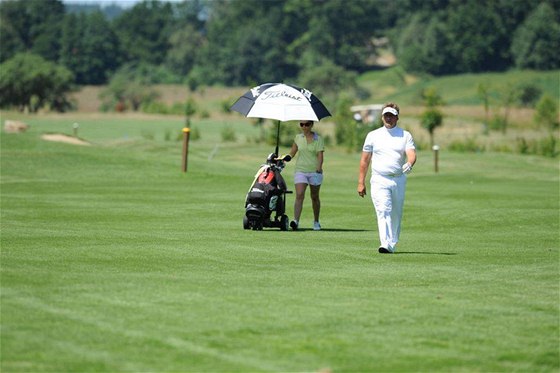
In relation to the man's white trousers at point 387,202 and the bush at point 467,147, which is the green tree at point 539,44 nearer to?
the bush at point 467,147

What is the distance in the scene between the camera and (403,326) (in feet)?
39.9

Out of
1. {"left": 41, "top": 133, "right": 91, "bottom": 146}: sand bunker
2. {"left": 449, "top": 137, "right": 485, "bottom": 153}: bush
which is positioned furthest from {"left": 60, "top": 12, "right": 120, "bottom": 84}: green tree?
{"left": 41, "top": 133, "right": 91, "bottom": 146}: sand bunker

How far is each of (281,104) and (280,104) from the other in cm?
2

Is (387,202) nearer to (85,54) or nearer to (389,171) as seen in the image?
(389,171)

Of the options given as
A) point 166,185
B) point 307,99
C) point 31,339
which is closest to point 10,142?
point 166,185

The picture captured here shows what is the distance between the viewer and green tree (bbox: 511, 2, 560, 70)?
16938cm

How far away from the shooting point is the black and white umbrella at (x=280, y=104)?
2280cm

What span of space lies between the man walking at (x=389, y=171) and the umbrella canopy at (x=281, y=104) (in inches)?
156

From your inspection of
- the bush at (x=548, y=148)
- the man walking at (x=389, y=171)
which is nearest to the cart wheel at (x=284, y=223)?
the man walking at (x=389, y=171)

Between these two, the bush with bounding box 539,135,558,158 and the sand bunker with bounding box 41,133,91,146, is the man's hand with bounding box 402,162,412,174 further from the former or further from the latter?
the bush with bounding box 539,135,558,158

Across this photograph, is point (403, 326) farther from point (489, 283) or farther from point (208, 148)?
point (208, 148)

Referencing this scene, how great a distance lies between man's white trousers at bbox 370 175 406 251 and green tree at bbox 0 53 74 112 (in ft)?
289

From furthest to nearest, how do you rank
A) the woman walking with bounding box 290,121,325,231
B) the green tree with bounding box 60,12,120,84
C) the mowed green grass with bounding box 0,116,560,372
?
the green tree with bounding box 60,12,120,84 < the woman walking with bounding box 290,121,325,231 < the mowed green grass with bounding box 0,116,560,372

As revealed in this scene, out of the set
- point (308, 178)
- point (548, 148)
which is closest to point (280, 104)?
point (308, 178)
